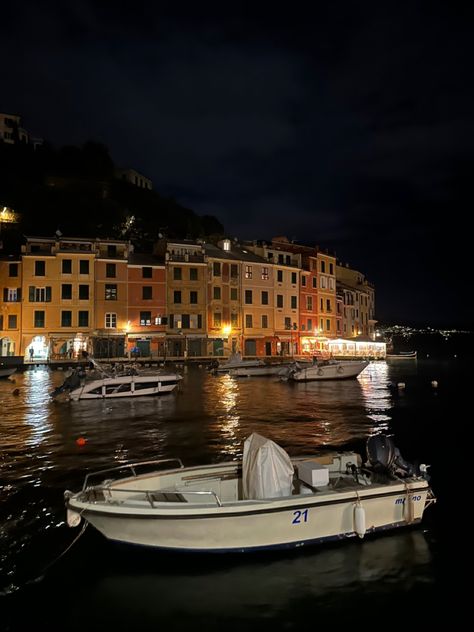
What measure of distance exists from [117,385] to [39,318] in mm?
28058

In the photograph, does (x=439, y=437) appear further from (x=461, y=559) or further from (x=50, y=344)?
(x=50, y=344)

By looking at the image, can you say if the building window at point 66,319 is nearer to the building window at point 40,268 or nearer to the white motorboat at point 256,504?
the building window at point 40,268

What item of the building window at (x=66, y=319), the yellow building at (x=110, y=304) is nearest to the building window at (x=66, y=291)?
the building window at (x=66, y=319)

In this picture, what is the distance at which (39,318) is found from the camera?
1993 inches

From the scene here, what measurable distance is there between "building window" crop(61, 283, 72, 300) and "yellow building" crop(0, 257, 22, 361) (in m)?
4.48

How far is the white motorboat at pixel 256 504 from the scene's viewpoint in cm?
718

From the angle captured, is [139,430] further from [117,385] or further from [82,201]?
[82,201]

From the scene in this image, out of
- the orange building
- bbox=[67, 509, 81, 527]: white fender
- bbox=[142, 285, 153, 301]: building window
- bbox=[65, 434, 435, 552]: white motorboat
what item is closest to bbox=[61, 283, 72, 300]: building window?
the orange building

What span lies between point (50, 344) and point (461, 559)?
4924cm

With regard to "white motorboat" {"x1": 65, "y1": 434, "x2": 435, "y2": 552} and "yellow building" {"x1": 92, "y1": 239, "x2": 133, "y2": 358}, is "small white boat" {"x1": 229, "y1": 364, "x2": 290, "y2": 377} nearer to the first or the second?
"yellow building" {"x1": 92, "y1": 239, "x2": 133, "y2": 358}

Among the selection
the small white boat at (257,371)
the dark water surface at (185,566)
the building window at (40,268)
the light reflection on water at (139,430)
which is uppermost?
the building window at (40,268)

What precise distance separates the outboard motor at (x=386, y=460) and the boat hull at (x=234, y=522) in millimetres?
1198

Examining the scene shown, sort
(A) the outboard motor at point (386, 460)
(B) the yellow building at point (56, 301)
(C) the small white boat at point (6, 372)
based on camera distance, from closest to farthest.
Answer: (A) the outboard motor at point (386, 460) → (C) the small white boat at point (6, 372) → (B) the yellow building at point (56, 301)

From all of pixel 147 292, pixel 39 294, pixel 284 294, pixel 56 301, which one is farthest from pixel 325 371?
pixel 39 294
